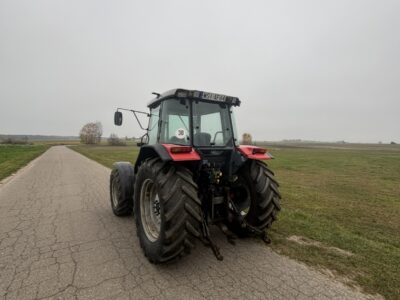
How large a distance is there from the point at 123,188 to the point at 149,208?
134cm

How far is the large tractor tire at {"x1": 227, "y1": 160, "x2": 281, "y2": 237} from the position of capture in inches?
141

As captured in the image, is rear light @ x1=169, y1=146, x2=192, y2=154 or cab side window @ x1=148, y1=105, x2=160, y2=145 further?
cab side window @ x1=148, y1=105, x2=160, y2=145

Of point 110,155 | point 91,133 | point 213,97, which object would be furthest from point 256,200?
point 91,133

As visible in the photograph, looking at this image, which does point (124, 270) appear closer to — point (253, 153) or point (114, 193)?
point (253, 153)

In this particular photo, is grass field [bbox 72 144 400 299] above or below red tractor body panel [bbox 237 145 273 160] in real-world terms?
below

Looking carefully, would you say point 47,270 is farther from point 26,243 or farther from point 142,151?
point 142,151

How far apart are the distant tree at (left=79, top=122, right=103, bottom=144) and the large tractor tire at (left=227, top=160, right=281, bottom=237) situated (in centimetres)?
8951

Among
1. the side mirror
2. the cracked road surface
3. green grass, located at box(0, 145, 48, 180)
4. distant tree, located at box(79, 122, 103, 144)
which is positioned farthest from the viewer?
distant tree, located at box(79, 122, 103, 144)

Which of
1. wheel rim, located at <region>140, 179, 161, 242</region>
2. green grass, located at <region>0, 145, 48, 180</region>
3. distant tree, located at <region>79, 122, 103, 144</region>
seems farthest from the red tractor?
distant tree, located at <region>79, 122, 103, 144</region>

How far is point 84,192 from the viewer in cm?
744

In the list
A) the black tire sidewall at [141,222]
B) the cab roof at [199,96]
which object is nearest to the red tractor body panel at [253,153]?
the cab roof at [199,96]

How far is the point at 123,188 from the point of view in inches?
185

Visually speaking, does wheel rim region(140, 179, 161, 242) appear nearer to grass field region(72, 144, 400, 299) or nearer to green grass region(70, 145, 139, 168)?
grass field region(72, 144, 400, 299)

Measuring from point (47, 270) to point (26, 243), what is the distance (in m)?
1.13
